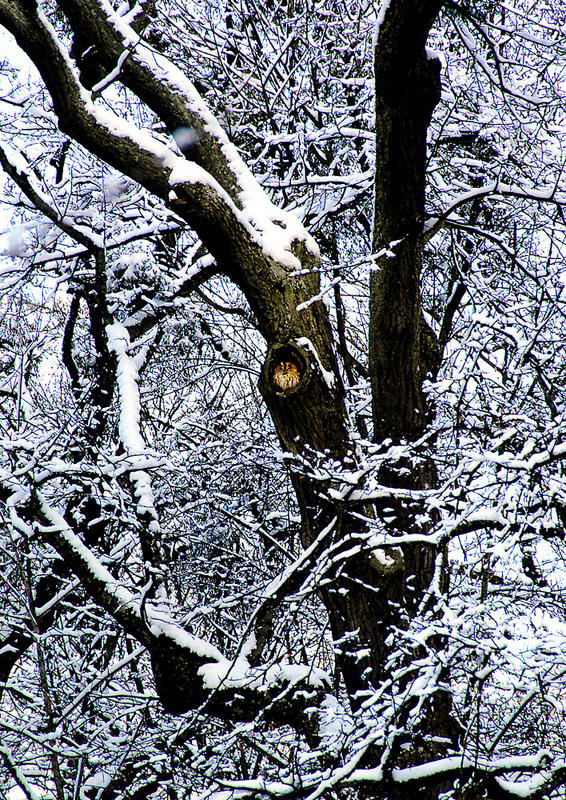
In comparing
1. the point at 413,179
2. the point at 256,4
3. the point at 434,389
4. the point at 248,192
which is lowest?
the point at 434,389

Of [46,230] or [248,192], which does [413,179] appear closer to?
[248,192]

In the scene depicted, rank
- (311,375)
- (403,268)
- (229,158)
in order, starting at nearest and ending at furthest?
(403,268) < (311,375) < (229,158)

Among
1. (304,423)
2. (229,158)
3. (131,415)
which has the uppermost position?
(229,158)

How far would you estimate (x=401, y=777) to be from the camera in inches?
84.6

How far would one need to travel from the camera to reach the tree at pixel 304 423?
2.22m

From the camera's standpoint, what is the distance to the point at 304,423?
3123 mm

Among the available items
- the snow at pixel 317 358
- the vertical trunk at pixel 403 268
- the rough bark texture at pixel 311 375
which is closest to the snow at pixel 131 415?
the rough bark texture at pixel 311 375

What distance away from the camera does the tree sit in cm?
222

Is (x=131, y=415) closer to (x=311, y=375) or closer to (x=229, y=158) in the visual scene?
(x=311, y=375)

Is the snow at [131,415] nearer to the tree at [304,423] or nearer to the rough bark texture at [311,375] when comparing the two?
the tree at [304,423]

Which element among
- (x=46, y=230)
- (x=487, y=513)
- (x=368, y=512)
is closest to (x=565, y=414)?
(x=487, y=513)

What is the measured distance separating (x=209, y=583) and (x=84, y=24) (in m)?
3.88

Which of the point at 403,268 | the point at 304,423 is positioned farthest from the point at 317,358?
the point at 403,268

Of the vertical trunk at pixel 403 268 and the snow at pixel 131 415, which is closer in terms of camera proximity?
the vertical trunk at pixel 403 268
